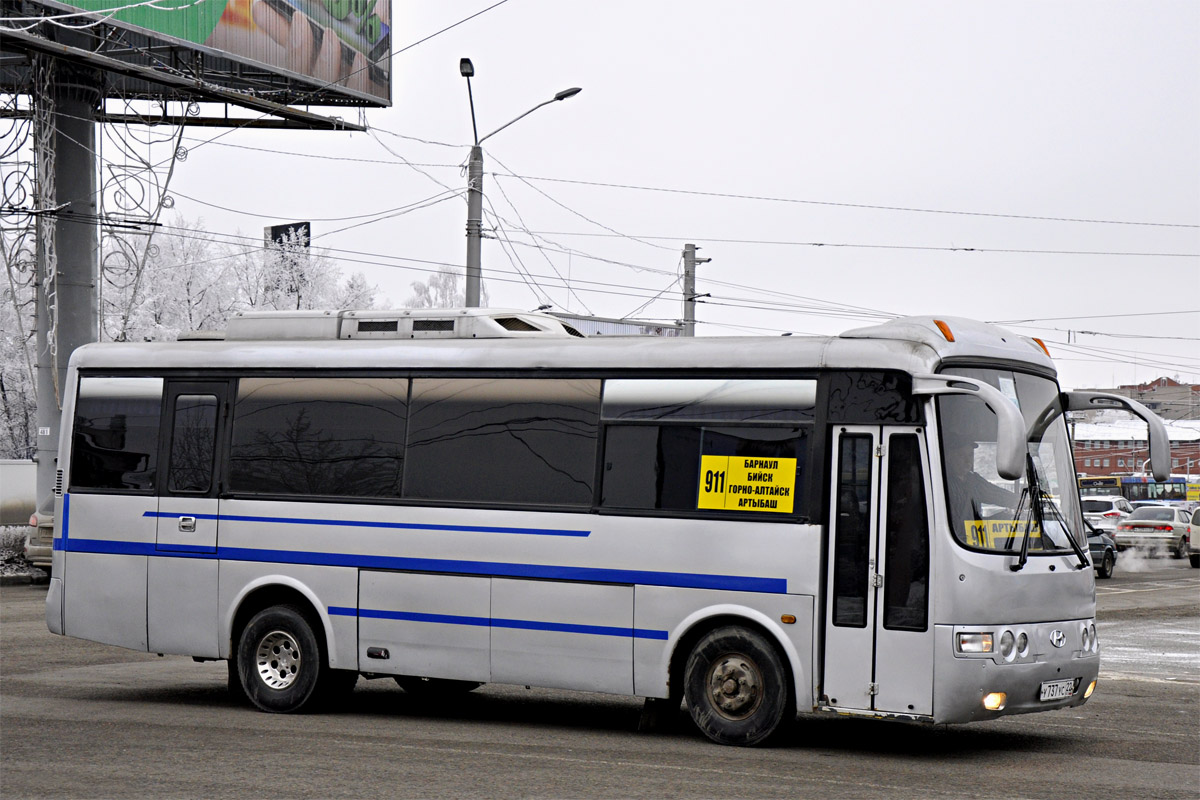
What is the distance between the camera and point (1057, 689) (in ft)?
33.6

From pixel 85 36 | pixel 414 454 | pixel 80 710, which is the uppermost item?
pixel 85 36

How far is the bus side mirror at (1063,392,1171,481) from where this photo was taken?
33.4ft

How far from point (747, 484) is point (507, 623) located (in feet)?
7.23

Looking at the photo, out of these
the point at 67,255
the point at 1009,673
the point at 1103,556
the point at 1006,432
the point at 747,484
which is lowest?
the point at 1103,556

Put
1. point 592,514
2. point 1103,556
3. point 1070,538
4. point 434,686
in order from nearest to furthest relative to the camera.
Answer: point 1070,538 → point 592,514 → point 434,686 → point 1103,556

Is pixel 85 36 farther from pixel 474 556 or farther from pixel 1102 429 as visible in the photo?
pixel 1102 429

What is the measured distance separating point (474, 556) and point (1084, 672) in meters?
4.57

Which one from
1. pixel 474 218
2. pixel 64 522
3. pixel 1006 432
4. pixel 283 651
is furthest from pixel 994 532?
pixel 474 218

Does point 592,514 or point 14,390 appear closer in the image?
point 592,514

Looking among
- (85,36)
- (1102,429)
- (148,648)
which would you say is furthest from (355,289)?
(1102,429)

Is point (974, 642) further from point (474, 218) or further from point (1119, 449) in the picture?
point (1119, 449)

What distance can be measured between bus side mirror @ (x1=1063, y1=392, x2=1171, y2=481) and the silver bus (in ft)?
0.11

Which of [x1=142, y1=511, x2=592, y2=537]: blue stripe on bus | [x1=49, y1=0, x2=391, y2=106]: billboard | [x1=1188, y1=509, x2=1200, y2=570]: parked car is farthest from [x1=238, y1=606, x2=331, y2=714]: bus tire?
[x1=1188, y1=509, x2=1200, y2=570]: parked car

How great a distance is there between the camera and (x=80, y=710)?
40.5 feet
